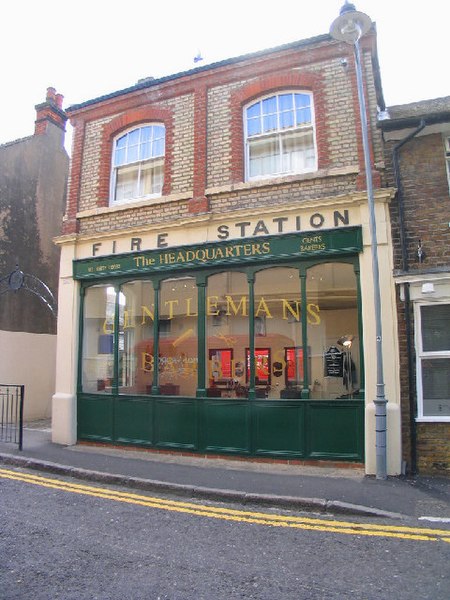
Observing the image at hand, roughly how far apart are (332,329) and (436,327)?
5.45 ft

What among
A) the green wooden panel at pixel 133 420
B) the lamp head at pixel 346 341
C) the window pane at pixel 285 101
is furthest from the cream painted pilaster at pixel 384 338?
the green wooden panel at pixel 133 420

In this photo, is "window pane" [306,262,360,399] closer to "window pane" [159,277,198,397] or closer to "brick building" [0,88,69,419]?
"window pane" [159,277,198,397]

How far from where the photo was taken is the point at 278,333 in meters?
8.15

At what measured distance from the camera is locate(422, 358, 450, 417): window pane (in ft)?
23.3

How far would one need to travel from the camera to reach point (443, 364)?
7191 millimetres

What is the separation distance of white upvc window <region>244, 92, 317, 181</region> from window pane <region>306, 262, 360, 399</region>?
184cm

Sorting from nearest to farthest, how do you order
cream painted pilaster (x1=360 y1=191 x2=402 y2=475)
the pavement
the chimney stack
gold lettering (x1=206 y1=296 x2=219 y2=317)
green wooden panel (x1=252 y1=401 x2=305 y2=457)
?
the pavement → cream painted pilaster (x1=360 y1=191 x2=402 y2=475) → green wooden panel (x1=252 y1=401 x2=305 y2=457) → gold lettering (x1=206 y1=296 x2=219 y2=317) → the chimney stack

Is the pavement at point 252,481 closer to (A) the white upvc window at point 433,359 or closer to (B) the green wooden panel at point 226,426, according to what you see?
(B) the green wooden panel at point 226,426


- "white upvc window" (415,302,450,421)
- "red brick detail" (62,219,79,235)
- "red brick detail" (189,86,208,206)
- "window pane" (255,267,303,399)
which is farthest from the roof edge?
"white upvc window" (415,302,450,421)

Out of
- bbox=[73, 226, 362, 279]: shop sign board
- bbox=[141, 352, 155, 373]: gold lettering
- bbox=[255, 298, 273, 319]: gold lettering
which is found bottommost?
bbox=[141, 352, 155, 373]: gold lettering

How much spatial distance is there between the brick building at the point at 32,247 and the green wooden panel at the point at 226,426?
7048mm

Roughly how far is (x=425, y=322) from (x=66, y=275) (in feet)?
23.7

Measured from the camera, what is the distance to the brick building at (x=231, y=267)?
759 cm

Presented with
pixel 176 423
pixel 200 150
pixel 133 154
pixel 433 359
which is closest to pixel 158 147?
pixel 133 154
